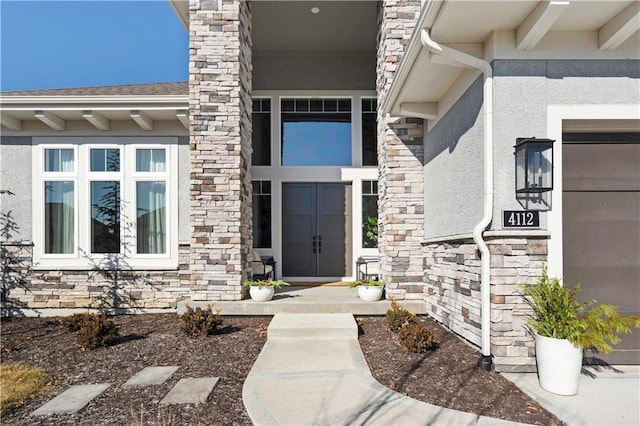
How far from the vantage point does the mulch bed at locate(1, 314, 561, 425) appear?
2867mm

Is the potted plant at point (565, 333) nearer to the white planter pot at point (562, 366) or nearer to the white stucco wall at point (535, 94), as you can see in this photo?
the white planter pot at point (562, 366)

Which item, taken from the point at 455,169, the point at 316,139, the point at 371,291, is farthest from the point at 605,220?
the point at 316,139

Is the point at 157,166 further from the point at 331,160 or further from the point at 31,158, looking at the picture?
the point at 331,160

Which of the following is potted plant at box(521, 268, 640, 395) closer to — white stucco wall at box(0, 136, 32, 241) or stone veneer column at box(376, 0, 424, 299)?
stone veneer column at box(376, 0, 424, 299)

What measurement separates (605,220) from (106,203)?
23.7 ft

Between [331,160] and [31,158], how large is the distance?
5.60 m

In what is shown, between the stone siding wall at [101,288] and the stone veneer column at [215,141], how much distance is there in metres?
0.89

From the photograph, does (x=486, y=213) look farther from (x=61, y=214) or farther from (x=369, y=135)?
(x=61, y=214)

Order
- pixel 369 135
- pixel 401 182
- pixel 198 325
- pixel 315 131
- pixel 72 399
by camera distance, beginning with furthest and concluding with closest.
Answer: pixel 315 131, pixel 369 135, pixel 401 182, pixel 198 325, pixel 72 399

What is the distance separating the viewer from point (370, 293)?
5.76 meters

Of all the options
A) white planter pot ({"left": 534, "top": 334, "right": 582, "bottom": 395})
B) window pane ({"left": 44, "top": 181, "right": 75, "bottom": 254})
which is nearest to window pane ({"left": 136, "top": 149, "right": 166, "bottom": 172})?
window pane ({"left": 44, "top": 181, "right": 75, "bottom": 254})

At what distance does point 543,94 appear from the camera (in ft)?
12.2

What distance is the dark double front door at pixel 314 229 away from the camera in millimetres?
8328

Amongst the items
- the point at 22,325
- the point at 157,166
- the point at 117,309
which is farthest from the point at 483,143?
the point at 22,325
